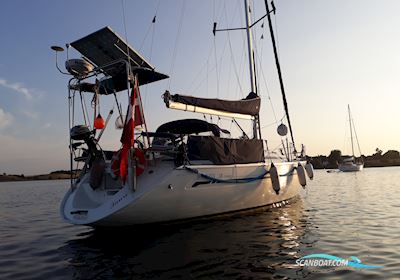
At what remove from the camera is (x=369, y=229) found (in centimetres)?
892

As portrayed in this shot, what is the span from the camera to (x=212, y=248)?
24.1ft

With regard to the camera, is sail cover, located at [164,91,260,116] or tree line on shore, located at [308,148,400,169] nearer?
sail cover, located at [164,91,260,116]

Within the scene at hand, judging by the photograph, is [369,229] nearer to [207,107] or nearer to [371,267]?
[371,267]

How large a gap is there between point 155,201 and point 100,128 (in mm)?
2787

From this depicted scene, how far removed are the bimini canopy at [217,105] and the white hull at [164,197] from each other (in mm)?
2293

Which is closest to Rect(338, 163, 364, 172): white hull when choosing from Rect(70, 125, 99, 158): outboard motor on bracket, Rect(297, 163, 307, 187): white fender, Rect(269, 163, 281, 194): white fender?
Rect(297, 163, 307, 187): white fender

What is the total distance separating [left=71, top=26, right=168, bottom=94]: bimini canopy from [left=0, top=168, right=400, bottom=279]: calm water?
14.6 ft

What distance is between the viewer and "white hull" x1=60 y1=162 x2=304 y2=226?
8531mm

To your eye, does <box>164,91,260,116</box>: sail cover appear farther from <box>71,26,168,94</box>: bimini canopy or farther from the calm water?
the calm water

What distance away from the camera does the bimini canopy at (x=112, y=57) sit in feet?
30.2

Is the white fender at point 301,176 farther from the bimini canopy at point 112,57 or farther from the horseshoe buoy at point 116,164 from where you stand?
the horseshoe buoy at point 116,164

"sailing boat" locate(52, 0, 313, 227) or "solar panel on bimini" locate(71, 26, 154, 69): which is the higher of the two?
"solar panel on bimini" locate(71, 26, 154, 69)

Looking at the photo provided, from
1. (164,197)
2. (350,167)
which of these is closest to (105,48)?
(164,197)

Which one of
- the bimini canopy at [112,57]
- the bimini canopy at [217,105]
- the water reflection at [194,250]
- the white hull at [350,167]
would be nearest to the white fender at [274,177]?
the water reflection at [194,250]
